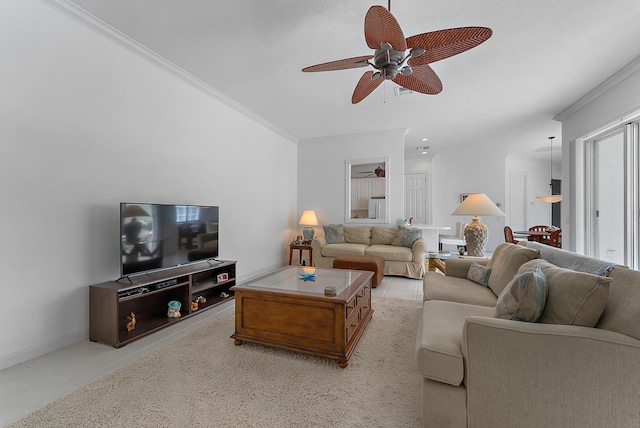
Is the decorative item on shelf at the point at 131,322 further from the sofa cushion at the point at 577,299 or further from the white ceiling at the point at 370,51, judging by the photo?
the sofa cushion at the point at 577,299

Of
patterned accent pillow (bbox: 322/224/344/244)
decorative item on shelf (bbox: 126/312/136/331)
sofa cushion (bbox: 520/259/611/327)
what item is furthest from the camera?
patterned accent pillow (bbox: 322/224/344/244)

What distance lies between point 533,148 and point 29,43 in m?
8.96

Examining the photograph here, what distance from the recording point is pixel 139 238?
243 centimetres

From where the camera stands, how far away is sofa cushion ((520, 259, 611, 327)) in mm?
1182

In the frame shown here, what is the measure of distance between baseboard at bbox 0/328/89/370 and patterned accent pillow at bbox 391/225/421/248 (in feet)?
14.3

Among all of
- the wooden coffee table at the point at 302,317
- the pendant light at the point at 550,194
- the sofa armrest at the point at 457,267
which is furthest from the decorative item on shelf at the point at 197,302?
the pendant light at the point at 550,194

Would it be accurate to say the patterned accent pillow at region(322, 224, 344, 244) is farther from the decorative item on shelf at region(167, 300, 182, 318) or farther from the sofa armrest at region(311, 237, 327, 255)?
the decorative item on shelf at region(167, 300, 182, 318)

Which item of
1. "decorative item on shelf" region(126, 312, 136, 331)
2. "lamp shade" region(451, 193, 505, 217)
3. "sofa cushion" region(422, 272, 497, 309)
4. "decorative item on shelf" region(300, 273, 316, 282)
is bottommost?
"decorative item on shelf" region(126, 312, 136, 331)

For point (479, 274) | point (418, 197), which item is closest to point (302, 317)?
point (479, 274)

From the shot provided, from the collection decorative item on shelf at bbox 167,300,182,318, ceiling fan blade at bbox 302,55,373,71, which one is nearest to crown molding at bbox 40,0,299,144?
ceiling fan blade at bbox 302,55,373,71

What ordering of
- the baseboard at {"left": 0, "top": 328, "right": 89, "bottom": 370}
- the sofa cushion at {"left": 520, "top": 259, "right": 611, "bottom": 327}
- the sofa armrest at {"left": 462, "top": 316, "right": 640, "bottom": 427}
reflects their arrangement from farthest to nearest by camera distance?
the baseboard at {"left": 0, "top": 328, "right": 89, "bottom": 370}, the sofa cushion at {"left": 520, "top": 259, "right": 611, "bottom": 327}, the sofa armrest at {"left": 462, "top": 316, "right": 640, "bottom": 427}

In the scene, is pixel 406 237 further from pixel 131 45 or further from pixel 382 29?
pixel 131 45

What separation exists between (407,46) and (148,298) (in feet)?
10.5

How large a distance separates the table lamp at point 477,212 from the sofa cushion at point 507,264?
696mm
